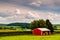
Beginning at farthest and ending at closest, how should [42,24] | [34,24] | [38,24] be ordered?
[34,24]
[38,24]
[42,24]

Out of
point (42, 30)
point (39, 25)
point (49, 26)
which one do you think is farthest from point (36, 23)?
point (42, 30)

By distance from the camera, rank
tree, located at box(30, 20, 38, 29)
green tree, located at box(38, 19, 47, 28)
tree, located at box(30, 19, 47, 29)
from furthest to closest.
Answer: tree, located at box(30, 20, 38, 29) < tree, located at box(30, 19, 47, 29) < green tree, located at box(38, 19, 47, 28)

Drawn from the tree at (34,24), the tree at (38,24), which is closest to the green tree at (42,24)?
the tree at (38,24)

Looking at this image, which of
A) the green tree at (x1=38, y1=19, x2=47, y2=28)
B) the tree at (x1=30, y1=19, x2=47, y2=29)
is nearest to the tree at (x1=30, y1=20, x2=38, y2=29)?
the tree at (x1=30, y1=19, x2=47, y2=29)

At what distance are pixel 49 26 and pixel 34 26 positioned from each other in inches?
147

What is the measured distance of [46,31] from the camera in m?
31.7

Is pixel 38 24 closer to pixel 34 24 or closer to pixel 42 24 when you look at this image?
pixel 34 24

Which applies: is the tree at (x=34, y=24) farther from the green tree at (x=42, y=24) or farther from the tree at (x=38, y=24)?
the green tree at (x=42, y=24)

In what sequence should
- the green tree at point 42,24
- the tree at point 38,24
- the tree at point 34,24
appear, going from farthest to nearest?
the tree at point 34,24, the tree at point 38,24, the green tree at point 42,24

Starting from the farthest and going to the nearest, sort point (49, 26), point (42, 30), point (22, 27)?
point (22, 27)
point (49, 26)
point (42, 30)

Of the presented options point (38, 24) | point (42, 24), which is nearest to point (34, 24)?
point (38, 24)

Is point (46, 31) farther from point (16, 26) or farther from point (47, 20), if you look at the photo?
point (16, 26)

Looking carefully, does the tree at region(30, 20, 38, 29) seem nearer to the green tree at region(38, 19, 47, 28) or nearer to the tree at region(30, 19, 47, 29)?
the tree at region(30, 19, 47, 29)

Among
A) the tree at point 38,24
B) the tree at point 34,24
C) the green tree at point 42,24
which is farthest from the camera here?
the tree at point 34,24
